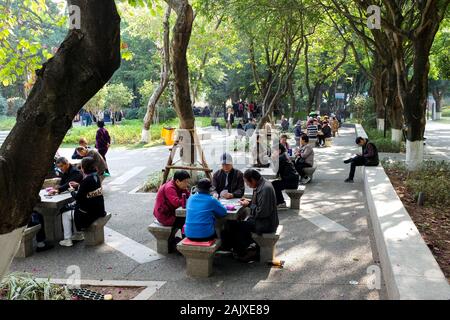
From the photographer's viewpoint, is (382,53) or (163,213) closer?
(163,213)

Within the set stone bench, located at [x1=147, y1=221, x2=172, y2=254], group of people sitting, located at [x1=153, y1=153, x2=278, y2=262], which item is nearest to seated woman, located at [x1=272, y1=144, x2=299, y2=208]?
group of people sitting, located at [x1=153, y1=153, x2=278, y2=262]

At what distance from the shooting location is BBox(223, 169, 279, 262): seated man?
639cm

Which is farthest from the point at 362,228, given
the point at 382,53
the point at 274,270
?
the point at 382,53

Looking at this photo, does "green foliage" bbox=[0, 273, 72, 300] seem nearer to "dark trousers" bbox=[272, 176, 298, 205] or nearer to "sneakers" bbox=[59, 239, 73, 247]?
"sneakers" bbox=[59, 239, 73, 247]

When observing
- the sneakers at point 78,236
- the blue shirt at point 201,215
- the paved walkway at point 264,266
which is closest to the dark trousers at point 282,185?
the paved walkway at point 264,266

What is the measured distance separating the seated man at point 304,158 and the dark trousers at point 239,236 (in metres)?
5.61

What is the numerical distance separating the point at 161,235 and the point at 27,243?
214 centimetres

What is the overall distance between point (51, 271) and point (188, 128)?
5.86m

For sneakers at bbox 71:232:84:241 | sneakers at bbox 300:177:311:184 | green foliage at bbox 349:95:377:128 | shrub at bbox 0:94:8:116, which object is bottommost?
sneakers at bbox 71:232:84:241

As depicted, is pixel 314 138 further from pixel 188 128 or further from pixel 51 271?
pixel 51 271

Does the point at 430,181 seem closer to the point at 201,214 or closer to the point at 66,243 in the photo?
the point at 201,214

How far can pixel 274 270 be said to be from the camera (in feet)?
20.7

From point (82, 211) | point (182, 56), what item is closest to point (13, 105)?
point (182, 56)

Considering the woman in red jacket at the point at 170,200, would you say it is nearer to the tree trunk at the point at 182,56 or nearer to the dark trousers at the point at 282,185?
the dark trousers at the point at 282,185
